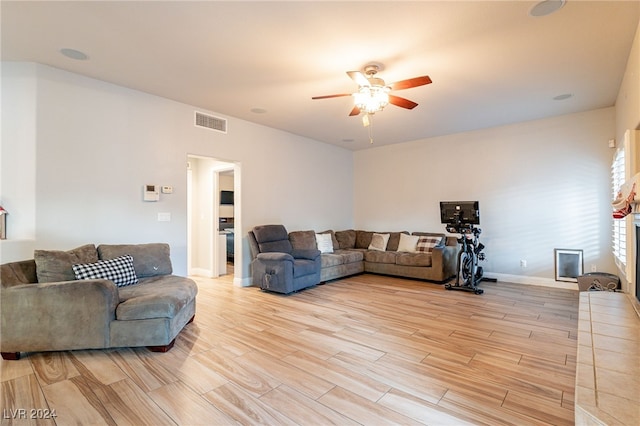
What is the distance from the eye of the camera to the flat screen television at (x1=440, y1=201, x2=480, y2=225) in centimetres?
491

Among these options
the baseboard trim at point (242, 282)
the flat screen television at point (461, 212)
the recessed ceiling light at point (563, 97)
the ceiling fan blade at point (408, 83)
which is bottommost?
the baseboard trim at point (242, 282)

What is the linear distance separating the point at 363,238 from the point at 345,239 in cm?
45

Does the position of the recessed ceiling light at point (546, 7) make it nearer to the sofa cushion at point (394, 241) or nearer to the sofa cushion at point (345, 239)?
the sofa cushion at point (394, 241)

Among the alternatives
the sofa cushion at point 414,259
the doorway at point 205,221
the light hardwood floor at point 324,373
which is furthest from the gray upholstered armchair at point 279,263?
the sofa cushion at point 414,259

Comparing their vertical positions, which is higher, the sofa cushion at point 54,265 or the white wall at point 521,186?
the white wall at point 521,186

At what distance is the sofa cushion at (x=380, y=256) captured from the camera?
5.84 m

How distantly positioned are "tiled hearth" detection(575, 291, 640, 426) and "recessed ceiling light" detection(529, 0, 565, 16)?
2.34 m

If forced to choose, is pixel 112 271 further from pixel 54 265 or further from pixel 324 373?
pixel 324 373

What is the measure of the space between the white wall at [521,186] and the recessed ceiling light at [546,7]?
3332 mm

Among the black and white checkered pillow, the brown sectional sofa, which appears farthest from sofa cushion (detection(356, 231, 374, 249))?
the black and white checkered pillow

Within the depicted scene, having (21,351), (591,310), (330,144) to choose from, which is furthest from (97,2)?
(330,144)

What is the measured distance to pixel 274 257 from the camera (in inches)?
181

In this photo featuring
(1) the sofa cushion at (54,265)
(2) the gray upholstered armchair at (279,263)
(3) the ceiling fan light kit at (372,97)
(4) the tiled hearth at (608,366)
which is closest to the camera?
(4) the tiled hearth at (608,366)

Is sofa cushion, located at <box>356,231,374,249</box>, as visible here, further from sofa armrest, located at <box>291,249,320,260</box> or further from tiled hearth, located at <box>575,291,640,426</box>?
tiled hearth, located at <box>575,291,640,426</box>
